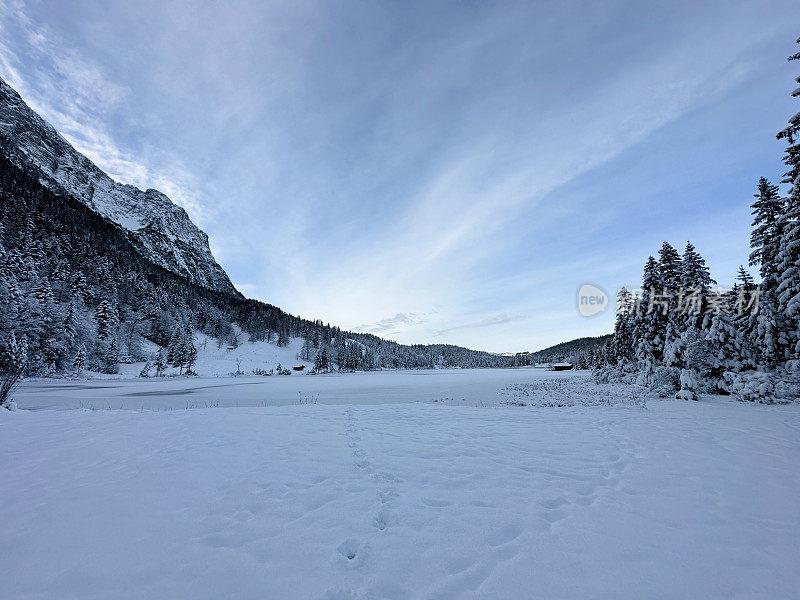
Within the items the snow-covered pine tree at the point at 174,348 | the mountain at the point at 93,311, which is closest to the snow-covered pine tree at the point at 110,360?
the mountain at the point at 93,311

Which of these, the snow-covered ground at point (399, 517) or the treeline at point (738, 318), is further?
the treeline at point (738, 318)

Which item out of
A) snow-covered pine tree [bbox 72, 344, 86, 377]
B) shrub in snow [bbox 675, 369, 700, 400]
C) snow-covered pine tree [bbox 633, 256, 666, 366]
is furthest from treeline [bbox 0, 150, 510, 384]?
snow-covered pine tree [bbox 633, 256, 666, 366]

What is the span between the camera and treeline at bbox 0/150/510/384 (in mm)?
40688

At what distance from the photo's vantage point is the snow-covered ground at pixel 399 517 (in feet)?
9.14

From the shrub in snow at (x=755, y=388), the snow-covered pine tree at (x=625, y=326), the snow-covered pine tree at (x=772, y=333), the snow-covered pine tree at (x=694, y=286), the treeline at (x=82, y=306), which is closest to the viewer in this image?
the shrub in snow at (x=755, y=388)

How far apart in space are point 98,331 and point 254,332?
65.8m

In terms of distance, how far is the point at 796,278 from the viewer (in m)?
16.6

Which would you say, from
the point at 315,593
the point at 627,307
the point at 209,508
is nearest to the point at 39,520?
the point at 209,508

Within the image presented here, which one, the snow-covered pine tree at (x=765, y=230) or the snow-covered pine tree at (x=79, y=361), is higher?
the snow-covered pine tree at (x=765, y=230)

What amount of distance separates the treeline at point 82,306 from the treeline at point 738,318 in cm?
A: 3846

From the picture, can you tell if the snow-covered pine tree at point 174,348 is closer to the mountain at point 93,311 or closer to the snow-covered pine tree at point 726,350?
the mountain at point 93,311

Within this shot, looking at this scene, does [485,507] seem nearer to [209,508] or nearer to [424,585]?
[424,585]

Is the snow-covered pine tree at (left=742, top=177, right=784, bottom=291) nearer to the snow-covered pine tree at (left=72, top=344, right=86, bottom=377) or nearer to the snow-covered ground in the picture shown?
the snow-covered ground

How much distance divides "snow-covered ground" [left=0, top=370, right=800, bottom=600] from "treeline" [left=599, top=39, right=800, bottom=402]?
13.5 m
